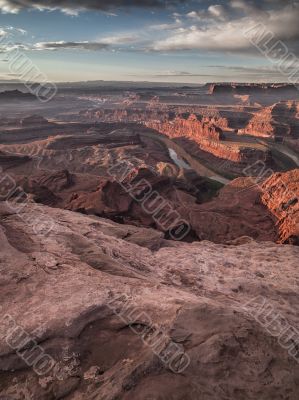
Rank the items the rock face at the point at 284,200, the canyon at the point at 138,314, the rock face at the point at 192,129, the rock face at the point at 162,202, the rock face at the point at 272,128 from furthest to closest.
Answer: the rock face at the point at 272,128, the rock face at the point at 192,129, the rock face at the point at 162,202, the rock face at the point at 284,200, the canyon at the point at 138,314

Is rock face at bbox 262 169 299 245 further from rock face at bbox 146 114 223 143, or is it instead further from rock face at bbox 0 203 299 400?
rock face at bbox 146 114 223 143

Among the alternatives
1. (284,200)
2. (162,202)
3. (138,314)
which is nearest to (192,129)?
(162,202)

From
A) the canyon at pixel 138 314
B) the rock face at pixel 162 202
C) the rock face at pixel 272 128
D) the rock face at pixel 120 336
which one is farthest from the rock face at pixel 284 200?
the rock face at pixel 272 128

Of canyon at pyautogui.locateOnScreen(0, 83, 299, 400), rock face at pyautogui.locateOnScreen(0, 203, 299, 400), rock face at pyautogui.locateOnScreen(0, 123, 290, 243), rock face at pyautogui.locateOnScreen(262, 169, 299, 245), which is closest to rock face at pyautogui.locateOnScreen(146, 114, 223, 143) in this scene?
rock face at pyautogui.locateOnScreen(0, 123, 290, 243)

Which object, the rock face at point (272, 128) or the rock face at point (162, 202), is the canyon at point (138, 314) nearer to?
A: the rock face at point (162, 202)

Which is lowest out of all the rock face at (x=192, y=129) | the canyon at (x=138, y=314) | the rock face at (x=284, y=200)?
the rock face at (x=192, y=129)

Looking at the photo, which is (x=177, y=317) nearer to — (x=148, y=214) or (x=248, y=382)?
(x=248, y=382)
